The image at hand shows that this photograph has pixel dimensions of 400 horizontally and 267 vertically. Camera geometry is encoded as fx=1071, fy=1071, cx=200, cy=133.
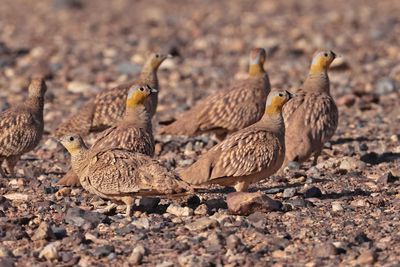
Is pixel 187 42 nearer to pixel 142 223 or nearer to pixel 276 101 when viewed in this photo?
pixel 276 101

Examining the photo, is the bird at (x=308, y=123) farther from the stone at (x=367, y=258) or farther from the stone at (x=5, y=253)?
Answer: the stone at (x=5, y=253)

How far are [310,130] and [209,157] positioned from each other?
192 cm

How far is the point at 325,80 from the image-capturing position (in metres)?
11.8

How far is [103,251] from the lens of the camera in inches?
307

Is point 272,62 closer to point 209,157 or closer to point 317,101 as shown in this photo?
point 317,101

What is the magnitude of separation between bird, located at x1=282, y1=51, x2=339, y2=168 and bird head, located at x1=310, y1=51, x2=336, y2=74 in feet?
1.07

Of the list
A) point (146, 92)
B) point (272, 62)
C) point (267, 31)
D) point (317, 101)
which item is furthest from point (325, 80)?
point (267, 31)

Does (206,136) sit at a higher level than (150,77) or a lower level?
lower

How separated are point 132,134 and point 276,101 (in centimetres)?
136

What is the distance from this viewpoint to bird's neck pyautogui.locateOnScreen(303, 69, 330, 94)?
1175cm

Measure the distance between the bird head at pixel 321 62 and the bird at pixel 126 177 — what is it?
142 inches

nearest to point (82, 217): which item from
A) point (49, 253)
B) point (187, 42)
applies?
point (49, 253)

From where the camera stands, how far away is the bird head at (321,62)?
39.1ft

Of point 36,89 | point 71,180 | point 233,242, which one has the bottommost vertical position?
point 233,242
